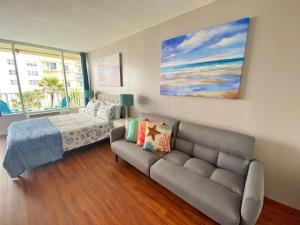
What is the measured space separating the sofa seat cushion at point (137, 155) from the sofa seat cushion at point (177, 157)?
0.11 m

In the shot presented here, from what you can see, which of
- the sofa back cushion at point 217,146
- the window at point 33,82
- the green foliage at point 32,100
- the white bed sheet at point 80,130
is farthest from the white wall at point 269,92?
the green foliage at point 32,100

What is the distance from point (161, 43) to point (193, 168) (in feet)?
6.81

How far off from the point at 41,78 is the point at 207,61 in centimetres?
517

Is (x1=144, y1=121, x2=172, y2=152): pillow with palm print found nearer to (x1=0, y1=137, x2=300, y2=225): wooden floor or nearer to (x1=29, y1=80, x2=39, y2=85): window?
(x1=0, y1=137, x2=300, y2=225): wooden floor

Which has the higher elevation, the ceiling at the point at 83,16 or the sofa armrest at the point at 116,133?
the ceiling at the point at 83,16

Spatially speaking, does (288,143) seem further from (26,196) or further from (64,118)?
(64,118)

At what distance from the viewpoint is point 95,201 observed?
A: 1.68 m

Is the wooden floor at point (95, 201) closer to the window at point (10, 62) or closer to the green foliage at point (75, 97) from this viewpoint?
the window at point (10, 62)

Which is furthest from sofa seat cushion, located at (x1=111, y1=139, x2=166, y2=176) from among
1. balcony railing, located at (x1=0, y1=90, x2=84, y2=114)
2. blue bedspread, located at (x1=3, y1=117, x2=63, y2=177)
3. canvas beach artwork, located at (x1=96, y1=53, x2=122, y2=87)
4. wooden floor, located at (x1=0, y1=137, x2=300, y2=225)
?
balcony railing, located at (x1=0, y1=90, x2=84, y2=114)

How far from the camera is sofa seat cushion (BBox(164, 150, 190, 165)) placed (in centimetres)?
183

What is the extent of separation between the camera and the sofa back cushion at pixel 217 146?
5.19 ft

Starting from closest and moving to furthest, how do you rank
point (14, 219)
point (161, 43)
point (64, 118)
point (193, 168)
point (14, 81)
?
point (14, 219)
point (193, 168)
point (161, 43)
point (64, 118)
point (14, 81)

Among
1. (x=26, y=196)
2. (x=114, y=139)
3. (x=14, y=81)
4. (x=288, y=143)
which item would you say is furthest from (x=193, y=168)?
(x=14, y=81)

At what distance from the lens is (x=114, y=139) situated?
246cm
